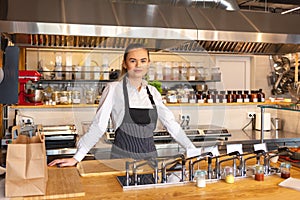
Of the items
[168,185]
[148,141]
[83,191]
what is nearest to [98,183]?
[83,191]

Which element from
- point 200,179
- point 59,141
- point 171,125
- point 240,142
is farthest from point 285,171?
point 59,141

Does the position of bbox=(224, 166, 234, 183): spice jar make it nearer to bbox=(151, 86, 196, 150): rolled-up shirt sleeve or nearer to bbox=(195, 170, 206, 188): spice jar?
bbox=(195, 170, 206, 188): spice jar

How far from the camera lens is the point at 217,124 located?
4164 millimetres

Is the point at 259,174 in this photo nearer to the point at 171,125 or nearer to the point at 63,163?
the point at 171,125

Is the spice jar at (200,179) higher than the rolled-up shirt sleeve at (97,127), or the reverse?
the rolled-up shirt sleeve at (97,127)

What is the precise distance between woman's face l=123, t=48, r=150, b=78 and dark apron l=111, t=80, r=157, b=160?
0.14 m

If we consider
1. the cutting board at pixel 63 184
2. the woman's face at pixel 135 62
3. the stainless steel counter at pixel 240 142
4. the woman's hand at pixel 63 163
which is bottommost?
the stainless steel counter at pixel 240 142

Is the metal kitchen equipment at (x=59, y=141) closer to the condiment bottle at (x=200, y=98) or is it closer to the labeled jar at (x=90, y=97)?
the labeled jar at (x=90, y=97)

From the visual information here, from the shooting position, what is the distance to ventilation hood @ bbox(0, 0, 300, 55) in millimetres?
2629

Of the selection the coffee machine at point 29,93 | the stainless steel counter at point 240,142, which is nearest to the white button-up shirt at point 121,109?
the stainless steel counter at point 240,142

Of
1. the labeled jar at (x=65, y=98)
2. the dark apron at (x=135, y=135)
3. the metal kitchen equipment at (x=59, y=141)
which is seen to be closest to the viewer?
the dark apron at (x=135, y=135)

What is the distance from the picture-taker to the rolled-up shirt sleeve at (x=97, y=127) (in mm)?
1849

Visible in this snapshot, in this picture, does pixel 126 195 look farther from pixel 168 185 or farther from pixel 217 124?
pixel 217 124

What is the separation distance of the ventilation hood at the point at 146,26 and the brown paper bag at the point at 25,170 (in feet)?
4.87
